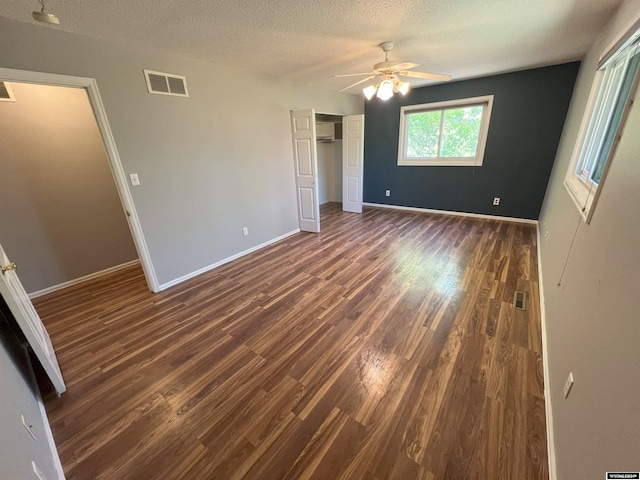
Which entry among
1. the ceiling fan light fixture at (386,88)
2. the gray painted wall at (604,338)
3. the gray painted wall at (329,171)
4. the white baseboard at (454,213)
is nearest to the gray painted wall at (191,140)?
the ceiling fan light fixture at (386,88)

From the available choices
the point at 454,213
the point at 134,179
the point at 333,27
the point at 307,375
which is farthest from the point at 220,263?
the point at 454,213

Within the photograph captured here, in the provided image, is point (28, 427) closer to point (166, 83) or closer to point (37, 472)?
point (37, 472)

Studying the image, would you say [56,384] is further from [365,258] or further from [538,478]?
[365,258]

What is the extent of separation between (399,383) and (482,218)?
438cm

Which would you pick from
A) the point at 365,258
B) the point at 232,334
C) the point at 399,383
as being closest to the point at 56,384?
the point at 232,334

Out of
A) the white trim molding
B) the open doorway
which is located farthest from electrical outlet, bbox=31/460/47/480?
the open doorway

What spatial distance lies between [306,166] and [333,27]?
213cm

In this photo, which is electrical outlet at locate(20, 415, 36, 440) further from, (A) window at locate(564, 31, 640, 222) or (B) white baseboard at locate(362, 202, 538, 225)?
(B) white baseboard at locate(362, 202, 538, 225)

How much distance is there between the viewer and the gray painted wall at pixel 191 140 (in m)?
2.11

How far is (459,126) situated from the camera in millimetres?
4711

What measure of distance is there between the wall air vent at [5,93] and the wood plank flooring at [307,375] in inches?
82.4

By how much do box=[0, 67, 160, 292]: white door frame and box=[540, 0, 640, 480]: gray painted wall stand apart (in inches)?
136

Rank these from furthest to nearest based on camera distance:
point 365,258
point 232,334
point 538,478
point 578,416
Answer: point 365,258 → point 232,334 → point 538,478 → point 578,416

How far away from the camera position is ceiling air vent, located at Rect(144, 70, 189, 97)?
2504 mm
